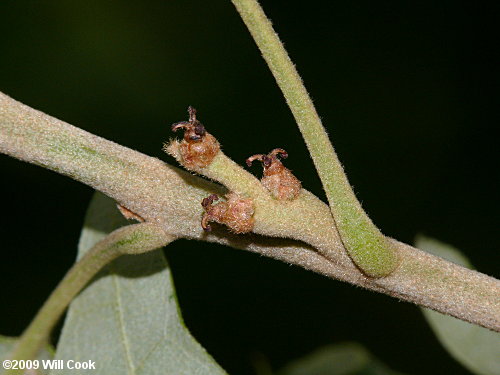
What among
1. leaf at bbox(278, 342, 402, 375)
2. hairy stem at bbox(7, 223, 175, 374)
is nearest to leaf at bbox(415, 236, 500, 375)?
leaf at bbox(278, 342, 402, 375)

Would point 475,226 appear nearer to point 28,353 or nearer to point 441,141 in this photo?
point 441,141

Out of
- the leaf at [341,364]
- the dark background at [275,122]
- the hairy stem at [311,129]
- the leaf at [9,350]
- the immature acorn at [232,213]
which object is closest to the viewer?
the hairy stem at [311,129]

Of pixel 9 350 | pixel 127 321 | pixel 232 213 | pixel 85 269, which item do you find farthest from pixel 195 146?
pixel 9 350

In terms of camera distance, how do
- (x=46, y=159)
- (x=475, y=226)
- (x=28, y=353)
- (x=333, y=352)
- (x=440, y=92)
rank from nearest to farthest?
(x=46, y=159)
(x=28, y=353)
(x=333, y=352)
(x=475, y=226)
(x=440, y=92)

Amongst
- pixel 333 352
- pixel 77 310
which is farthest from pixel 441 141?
pixel 77 310

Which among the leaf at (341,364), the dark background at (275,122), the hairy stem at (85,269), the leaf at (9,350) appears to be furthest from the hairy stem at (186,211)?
the dark background at (275,122)

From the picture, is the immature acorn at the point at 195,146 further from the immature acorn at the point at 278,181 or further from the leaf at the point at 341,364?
the leaf at the point at 341,364

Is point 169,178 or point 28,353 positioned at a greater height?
point 169,178
